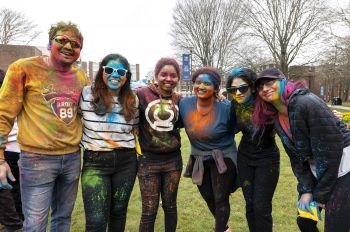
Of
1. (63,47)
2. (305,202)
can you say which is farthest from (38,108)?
(305,202)

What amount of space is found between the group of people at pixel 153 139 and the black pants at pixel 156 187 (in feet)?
0.04

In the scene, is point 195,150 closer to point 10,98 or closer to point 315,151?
point 315,151

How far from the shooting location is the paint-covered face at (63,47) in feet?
8.43

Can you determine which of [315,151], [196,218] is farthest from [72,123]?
[196,218]

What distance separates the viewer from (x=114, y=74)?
273cm

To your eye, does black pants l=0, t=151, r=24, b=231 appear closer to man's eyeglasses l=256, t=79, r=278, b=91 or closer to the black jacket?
man's eyeglasses l=256, t=79, r=278, b=91

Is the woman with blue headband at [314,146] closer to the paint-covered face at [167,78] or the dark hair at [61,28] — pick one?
the paint-covered face at [167,78]

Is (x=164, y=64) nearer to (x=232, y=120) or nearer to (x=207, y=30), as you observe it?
(x=232, y=120)

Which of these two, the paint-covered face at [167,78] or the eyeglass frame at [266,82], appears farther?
the paint-covered face at [167,78]

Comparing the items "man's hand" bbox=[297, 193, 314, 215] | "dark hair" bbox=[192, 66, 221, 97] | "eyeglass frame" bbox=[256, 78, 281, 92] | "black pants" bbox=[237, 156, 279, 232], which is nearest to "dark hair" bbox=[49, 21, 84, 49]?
"dark hair" bbox=[192, 66, 221, 97]

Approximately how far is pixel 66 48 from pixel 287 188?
16.0 ft

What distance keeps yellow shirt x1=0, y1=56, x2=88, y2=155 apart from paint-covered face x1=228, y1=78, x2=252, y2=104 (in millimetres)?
1657

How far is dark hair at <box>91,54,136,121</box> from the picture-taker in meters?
2.68

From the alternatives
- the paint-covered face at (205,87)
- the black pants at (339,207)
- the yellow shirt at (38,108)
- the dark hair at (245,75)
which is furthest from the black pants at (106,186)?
the black pants at (339,207)
